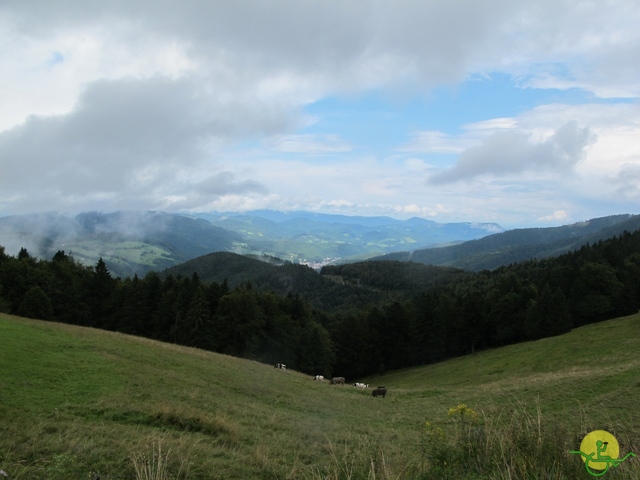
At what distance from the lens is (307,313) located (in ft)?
221

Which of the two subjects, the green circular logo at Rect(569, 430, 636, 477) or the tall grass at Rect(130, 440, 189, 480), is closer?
the green circular logo at Rect(569, 430, 636, 477)

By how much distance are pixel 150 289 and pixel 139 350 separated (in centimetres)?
3416

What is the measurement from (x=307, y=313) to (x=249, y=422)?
55.0 metres

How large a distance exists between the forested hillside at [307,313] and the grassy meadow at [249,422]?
26112 millimetres

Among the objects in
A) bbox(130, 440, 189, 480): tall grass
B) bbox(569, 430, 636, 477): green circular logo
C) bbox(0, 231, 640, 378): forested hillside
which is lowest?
bbox(0, 231, 640, 378): forested hillside

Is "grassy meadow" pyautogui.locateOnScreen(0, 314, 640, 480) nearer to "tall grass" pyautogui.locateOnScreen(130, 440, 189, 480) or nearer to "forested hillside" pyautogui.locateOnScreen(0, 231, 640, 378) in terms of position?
"tall grass" pyautogui.locateOnScreen(130, 440, 189, 480)

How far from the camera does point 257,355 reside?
52969 millimetres

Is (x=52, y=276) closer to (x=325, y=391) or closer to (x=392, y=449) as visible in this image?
(x=325, y=391)

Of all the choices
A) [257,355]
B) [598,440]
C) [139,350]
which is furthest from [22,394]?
[257,355]

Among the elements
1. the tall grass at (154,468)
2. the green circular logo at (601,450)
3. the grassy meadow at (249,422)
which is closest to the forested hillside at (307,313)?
the grassy meadow at (249,422)

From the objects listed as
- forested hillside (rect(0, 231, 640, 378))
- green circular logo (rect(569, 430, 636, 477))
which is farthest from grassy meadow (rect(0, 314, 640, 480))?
forested hillside (rect(0, 231, 640, 378))

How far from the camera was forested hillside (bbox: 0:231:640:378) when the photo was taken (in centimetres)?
5003

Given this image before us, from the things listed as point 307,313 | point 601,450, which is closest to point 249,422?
point 601,450

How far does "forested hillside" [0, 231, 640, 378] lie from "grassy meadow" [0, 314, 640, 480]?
2611 cm
